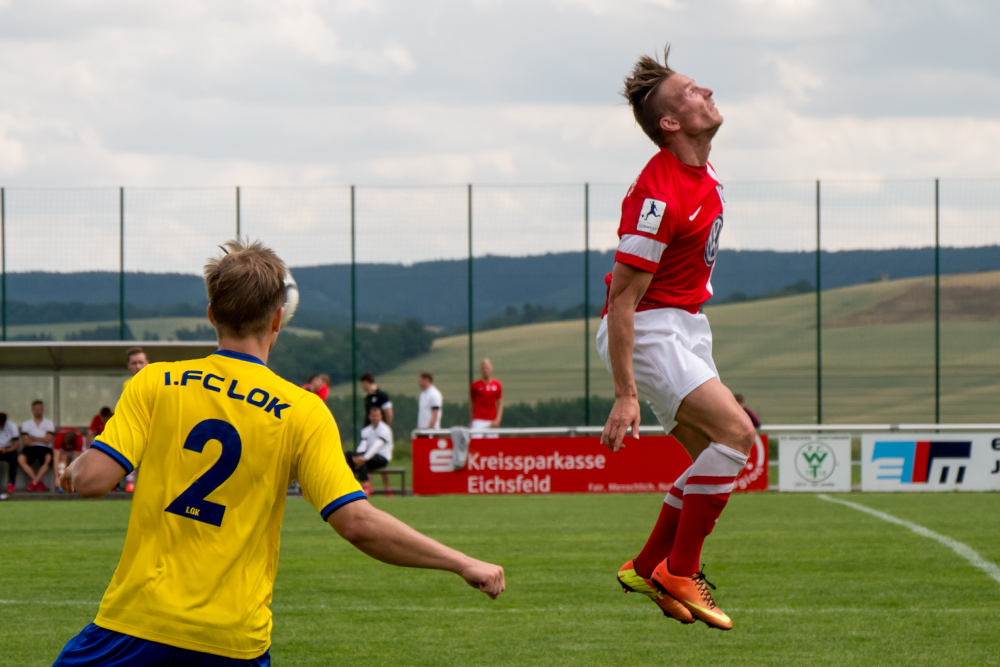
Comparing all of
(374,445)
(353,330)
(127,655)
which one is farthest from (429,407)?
(127,655)

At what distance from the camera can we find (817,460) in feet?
53.8

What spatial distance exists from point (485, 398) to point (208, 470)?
51.7ft

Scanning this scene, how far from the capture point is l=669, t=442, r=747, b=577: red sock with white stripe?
401cm

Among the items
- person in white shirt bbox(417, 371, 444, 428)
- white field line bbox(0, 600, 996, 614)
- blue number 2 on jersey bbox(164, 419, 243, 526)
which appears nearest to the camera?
blue number 2 on jersey bbox(164, 419, 243, 526)

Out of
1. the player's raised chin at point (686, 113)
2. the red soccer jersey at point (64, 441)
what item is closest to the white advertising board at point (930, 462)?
the red soccer jersey at point (64, 441)

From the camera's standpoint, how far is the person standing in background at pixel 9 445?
1648cm

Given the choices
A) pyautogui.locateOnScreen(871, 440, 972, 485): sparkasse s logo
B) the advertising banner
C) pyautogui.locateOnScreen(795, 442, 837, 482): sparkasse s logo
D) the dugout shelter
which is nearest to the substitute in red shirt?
the advertising banner

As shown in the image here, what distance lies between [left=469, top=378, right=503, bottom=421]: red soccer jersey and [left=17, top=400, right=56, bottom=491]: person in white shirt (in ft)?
22.1

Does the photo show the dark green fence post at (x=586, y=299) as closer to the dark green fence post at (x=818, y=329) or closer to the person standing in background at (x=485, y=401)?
the person standing in background at (x=485, y=401)

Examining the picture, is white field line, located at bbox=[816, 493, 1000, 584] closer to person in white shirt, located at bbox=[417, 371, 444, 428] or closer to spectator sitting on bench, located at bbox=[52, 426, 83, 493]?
person in white shirt, located at bbox=[417, 371, 444, 428]

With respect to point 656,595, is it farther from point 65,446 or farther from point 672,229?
point 65,446

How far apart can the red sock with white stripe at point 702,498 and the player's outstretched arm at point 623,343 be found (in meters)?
0.35

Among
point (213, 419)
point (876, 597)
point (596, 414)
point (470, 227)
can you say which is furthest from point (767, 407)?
point (213, 419)

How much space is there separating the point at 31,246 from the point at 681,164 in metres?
20.8
